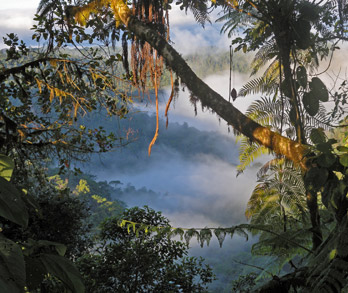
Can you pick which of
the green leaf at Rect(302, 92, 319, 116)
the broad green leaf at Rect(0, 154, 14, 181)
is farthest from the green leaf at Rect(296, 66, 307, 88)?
the broad green leaf at Rect(0, 154, 14, 181)

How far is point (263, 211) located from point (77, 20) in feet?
10.4

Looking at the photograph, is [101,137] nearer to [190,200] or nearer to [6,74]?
[6,74]

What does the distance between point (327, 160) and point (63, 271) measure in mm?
1249

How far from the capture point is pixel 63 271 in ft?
3.54

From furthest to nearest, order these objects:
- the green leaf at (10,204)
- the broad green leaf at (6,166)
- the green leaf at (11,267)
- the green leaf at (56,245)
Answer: the green leaf at (56,245), the broad green leaf at (6,166), the green leaf at (10,204), the green leaf at (11,267)

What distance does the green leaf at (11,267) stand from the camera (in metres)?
0.83

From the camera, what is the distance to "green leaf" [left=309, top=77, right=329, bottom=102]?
2781mm

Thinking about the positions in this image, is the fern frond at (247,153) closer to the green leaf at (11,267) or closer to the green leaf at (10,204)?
the green leaf at (10,204)

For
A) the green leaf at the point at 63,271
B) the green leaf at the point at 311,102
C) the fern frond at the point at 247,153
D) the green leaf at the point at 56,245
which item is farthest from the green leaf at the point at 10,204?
the fern frond at the point at 247,153

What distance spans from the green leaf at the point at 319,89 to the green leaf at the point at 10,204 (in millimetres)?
2408

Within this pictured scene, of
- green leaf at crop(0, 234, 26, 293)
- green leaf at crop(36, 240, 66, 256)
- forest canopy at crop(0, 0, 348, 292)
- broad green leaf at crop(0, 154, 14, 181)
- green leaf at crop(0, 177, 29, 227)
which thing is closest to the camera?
green leaf at crop(0, 234, 26, 293)

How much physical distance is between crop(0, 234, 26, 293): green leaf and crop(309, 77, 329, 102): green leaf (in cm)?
250

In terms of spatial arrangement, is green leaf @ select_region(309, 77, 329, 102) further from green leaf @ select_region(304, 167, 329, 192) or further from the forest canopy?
green leaf @ select_region(304, 167, 329, 192)

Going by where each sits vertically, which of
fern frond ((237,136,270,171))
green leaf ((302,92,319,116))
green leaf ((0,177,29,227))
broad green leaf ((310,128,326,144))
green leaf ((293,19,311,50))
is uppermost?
fern frond ((237,136,270,171))
